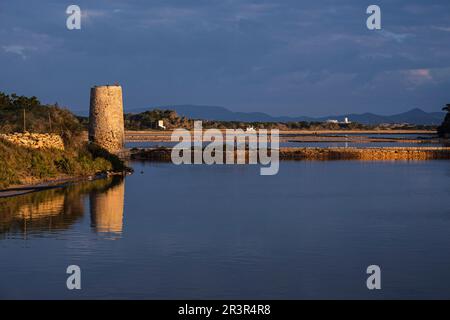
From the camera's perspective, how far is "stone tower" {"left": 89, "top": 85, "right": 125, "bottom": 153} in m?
33.5

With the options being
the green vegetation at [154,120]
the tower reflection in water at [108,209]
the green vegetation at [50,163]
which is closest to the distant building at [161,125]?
the green vegetation at [154,120]

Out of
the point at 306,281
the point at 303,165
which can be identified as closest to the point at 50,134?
the point at 303,165

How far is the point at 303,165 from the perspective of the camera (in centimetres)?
3872

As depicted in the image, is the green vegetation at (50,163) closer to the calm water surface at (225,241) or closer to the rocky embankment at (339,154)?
the calm water surface at (225,241)

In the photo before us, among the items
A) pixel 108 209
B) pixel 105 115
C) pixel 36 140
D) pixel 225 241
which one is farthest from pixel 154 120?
pixel 225 241

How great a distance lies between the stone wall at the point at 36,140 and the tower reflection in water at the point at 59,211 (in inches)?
119

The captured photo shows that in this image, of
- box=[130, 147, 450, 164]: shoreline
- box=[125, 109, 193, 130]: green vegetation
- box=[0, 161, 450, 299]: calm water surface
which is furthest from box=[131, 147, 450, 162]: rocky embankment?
box=[125, 109, 193, 130]: green vegetation

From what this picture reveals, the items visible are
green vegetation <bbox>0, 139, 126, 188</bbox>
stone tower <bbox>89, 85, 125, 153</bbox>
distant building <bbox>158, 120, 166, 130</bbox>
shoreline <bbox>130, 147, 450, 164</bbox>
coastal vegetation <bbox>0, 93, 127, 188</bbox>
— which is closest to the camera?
green vegetation <bbox>0, 139, 126, 188</bbox>

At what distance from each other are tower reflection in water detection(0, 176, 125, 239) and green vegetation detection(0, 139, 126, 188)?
124 cm

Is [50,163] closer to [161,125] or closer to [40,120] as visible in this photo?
[40,120]

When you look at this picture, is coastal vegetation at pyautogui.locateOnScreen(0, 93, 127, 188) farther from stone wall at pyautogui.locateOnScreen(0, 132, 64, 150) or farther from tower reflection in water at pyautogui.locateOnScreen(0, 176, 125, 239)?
tower reflection in water at pyautogui.locateOnScreen(0, 176, 125, 239)

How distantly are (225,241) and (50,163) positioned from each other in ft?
43.6

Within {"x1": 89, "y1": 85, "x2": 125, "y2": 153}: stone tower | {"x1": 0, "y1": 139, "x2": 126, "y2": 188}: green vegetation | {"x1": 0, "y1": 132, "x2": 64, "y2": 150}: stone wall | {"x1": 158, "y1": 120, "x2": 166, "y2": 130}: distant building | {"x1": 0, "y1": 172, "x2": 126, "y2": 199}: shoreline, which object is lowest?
{"x1": 0, "y1": 172, "x2": 126, "y2": 199}: shoreline

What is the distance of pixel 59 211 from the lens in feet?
58.4
